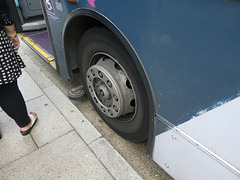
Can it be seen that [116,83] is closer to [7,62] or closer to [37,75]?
[7,62]

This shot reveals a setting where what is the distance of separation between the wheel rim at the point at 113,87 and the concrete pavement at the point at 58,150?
41cm

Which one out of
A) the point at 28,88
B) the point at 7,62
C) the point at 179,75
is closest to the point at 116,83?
the point at 179,75

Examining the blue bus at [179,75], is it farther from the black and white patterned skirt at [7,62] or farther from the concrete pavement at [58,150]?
the black and white patterned skirt at [7,62]

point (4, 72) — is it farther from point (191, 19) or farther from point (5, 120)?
point (191, 19)

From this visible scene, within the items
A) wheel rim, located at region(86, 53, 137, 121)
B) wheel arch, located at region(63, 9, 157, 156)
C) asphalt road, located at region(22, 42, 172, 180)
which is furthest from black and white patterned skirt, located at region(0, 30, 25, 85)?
asphalt road, located at region(22, 42, 172, 180)

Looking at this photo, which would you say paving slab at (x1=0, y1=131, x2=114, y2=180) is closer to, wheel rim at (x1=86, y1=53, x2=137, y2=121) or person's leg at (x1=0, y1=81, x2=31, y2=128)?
person's leg at (x1=0, y1=81, x2=31, y2=128)

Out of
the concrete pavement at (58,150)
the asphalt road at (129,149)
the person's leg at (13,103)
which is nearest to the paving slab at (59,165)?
the concrete pavement at (58,150)

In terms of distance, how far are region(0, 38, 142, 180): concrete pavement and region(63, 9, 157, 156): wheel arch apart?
45 cm

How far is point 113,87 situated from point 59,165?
2.97 feet

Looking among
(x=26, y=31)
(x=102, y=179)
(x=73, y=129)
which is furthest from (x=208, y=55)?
(x=26, y=31)

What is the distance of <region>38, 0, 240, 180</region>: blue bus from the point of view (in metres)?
0.83

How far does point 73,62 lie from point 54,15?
551 millimetres

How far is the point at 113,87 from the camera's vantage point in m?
1.59

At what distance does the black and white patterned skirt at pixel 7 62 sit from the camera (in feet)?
4.97
